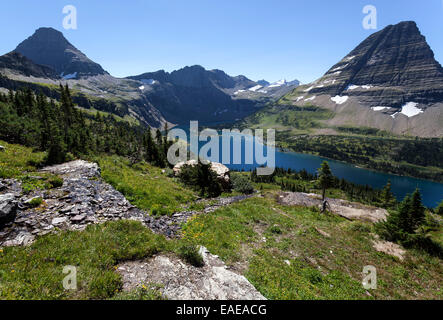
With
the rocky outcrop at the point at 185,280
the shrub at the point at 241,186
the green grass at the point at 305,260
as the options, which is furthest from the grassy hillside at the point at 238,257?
the shrub at the point at 241,186

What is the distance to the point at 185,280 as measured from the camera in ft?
26.6

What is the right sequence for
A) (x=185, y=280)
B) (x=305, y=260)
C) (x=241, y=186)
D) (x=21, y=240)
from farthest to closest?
(x=241, y=186), (x=305, y=260), (x=21, y=240), (x=185, y=280)

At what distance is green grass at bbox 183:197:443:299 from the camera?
1051cm

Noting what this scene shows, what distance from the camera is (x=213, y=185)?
3269cm

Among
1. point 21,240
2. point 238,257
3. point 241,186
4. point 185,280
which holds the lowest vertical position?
point 241,186

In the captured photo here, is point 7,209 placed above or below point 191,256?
above

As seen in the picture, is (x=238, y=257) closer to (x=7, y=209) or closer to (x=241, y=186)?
(x=7, y=209)

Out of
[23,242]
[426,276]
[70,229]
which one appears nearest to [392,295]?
[426,276]

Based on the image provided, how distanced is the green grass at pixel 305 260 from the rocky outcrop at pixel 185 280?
4.03ft

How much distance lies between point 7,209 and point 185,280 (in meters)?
9.90

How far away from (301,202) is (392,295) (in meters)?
28.4

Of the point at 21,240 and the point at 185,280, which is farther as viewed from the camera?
the point at 21,240

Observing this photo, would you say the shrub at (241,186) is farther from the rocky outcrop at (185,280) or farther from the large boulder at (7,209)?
the large boulder at (7,209)

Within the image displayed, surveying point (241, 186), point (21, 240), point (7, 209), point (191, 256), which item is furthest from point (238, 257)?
point (241, 186)
